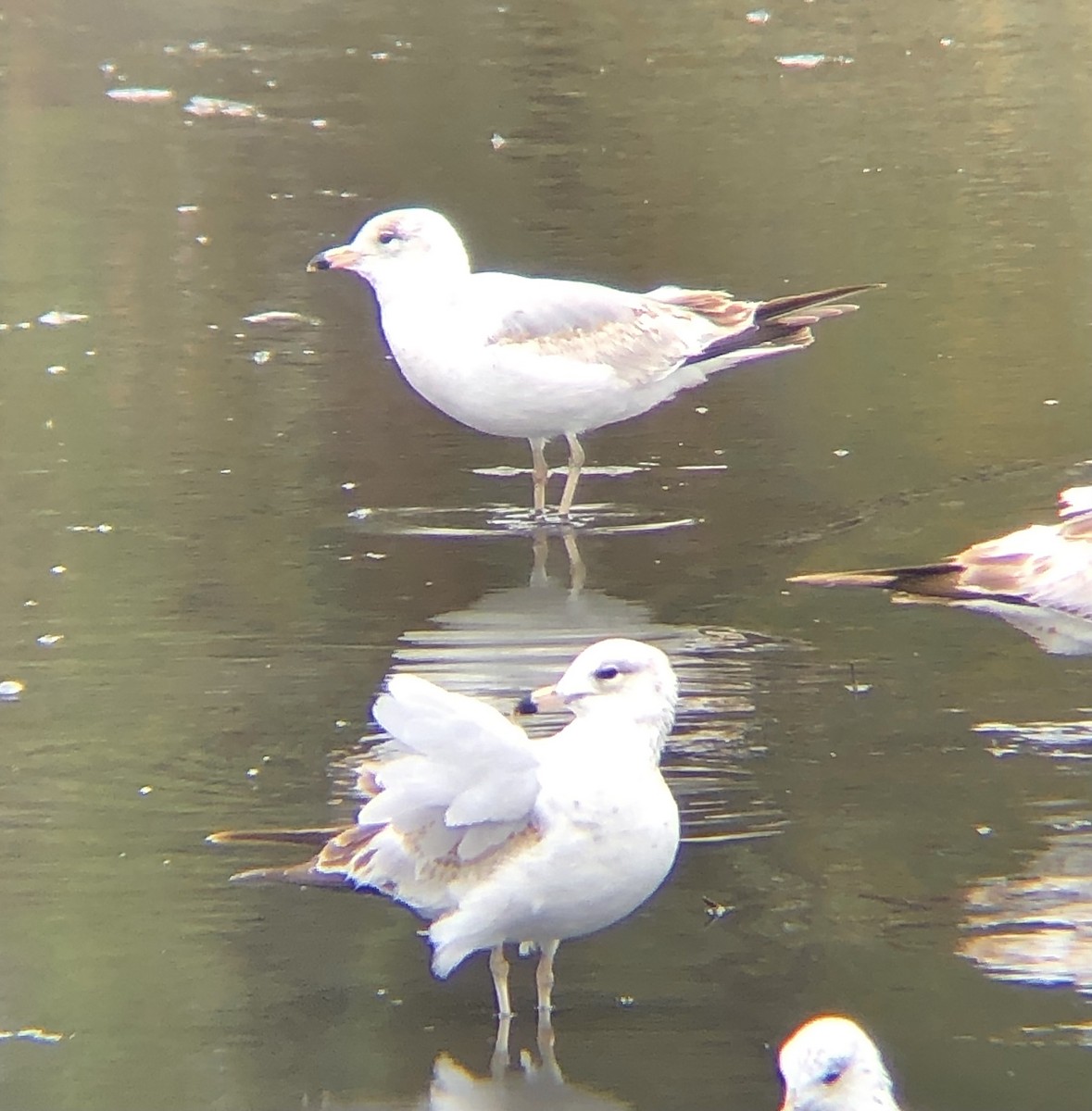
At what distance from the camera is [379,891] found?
15.5 ft

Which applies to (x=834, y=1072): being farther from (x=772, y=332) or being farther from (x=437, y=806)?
(x=772, y=332)

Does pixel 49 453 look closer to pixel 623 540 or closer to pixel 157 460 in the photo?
pixel 157 460

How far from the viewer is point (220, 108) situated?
631 inches

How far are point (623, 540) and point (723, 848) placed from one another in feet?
8.16

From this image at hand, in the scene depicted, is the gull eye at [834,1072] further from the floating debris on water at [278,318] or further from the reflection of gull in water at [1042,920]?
the floating debris on water at [278,318]

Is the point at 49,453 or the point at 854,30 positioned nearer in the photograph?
the point at 49,453

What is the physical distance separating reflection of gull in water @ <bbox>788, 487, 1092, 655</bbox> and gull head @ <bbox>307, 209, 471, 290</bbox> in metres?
2.35

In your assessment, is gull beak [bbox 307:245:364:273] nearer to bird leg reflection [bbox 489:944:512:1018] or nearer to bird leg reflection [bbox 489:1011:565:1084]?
bird leg reflection [bbox 489:944:512:1018]

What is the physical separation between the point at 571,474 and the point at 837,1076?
448 centimetres

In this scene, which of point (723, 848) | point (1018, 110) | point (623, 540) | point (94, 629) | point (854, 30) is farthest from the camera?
point (854, 30)

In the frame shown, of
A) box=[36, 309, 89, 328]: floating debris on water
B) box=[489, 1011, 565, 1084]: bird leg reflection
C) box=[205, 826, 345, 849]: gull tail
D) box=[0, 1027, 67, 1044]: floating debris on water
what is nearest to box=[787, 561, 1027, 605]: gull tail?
box=[205, 826, 345, 849]: gull tail

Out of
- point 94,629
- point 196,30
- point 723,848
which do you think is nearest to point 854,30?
point 196,30

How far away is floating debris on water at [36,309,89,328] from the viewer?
10.8 meters

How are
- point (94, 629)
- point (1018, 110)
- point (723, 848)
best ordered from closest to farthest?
point (723, 848) < point (94, 629) < point (1018, 110)
